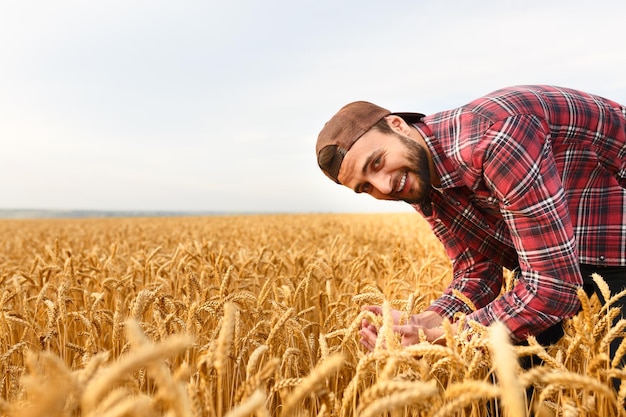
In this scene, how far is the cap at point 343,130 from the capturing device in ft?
6.97

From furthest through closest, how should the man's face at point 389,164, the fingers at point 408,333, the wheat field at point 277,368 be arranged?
1. the man's face at point 389,164
2. the fingers at point 408,333
3. the wheat field at point 277,368

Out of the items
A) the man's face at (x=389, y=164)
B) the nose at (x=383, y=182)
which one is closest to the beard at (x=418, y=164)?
the man's face at (x=389, y=164)

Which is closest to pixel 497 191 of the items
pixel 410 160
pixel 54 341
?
pixel 410 160

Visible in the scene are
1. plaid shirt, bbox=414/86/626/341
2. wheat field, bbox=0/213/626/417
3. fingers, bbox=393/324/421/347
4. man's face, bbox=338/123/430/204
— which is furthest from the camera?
man's face, bbox=338/123/430/204

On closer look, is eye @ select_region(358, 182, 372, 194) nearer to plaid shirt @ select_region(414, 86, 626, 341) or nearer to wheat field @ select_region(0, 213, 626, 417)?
A: plaid shirt @ select_region(414, 86, 626, 341)

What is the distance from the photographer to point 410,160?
6.97 ft

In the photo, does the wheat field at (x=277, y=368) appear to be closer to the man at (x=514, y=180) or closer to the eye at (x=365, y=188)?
the man at (x=514, y=180)

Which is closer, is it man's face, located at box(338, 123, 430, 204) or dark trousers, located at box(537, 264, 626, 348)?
man's face, located at box(338, 123, 430, 204)

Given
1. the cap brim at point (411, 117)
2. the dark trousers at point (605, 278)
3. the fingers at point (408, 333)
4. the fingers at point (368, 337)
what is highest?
the cap brim at point (411, 117)

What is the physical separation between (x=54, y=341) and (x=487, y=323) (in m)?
2.22

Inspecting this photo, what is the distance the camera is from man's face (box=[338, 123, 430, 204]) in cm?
210

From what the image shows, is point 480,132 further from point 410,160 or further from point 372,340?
point 372,340

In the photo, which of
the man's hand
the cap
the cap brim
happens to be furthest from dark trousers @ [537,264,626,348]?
the cap

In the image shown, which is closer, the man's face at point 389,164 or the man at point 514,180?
the man at point 514,180
